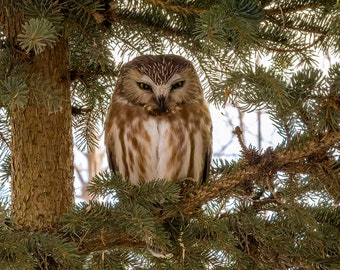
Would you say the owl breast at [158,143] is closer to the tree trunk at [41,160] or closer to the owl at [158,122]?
the owl at [158,122]

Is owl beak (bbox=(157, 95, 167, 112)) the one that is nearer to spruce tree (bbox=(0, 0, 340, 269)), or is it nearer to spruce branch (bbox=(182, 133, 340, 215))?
spruce tree (bbox=(0, 0, 340, 269))

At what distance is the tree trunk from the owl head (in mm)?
431

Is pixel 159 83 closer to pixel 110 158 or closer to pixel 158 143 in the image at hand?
pixel 158 143

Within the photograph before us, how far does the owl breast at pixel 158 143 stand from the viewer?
247 centimetres

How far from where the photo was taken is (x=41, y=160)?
209cm

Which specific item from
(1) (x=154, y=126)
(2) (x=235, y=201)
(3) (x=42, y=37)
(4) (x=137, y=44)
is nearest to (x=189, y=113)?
(1) (x=154, y=126)

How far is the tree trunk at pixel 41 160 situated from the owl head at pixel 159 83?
431 millimetres

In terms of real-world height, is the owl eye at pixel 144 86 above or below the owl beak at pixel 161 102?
above

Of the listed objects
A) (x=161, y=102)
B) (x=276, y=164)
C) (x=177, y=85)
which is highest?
(x=177, y=85)

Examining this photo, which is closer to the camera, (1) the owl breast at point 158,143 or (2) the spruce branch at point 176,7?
(2) the spruce branch at point 176,7

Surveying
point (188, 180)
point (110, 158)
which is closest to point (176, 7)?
point (188, 180)

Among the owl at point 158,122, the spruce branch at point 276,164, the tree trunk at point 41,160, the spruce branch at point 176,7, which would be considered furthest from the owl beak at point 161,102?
the spruce branch at point 276,164

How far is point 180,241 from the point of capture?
185 cm

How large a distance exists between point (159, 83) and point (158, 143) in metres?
0.22
